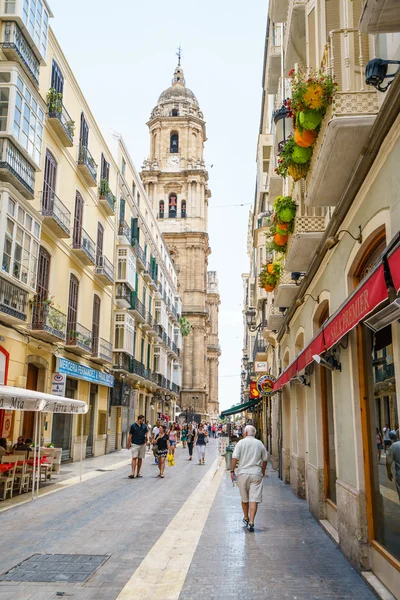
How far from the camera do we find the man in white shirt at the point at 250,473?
8812 millimetres

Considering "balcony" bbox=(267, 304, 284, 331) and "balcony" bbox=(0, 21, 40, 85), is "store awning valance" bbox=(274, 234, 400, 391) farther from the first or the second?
"balcony" bbox=(0, 21, 40, 85)

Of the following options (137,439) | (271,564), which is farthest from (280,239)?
(137,439)

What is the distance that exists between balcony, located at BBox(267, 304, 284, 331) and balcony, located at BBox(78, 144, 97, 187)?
9643mm

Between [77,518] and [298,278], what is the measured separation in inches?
257

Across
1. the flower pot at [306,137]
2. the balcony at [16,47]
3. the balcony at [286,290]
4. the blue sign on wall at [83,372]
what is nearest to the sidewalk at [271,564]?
the balcony at [286,290]

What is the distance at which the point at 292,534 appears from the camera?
8570mm

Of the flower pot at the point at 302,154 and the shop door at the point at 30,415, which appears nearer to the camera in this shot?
the flower pot at the point at 302,154

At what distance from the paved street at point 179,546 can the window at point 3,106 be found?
956cm

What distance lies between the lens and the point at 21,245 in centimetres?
1567

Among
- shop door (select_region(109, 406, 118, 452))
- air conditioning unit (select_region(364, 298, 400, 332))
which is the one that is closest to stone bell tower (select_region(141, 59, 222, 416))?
shop door (select_region(109, 406, 118, 452))

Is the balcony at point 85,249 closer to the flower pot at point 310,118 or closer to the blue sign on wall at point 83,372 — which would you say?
the blue sign on wall at point 83,372

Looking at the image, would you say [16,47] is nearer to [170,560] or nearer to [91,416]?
[170,560]

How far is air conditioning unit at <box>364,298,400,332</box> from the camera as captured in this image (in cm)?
486

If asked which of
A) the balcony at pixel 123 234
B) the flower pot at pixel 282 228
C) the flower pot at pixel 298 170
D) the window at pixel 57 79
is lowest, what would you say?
the flower pot at pixel 298 170
